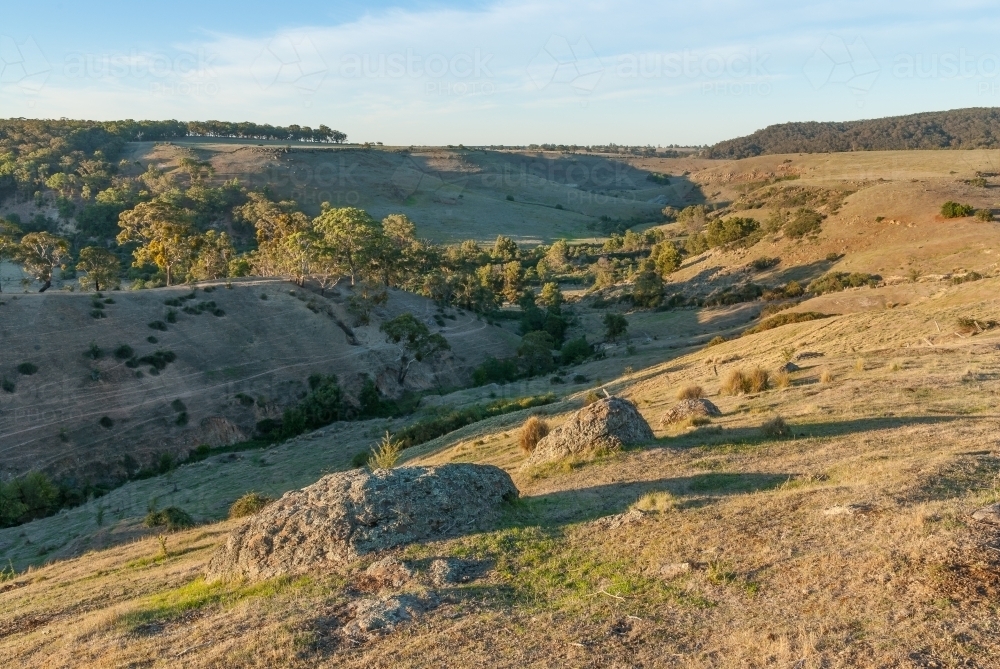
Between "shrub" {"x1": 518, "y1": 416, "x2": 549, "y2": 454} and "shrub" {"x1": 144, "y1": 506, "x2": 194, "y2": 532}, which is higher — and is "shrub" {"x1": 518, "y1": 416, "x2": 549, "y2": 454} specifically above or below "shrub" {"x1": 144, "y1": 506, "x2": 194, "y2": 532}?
above

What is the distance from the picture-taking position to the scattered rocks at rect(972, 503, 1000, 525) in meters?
8.30

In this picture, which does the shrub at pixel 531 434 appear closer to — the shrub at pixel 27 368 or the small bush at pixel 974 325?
the small bush at pixel 974 325

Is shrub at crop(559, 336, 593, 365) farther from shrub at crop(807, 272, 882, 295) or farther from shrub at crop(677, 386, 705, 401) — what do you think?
shrub at crop(677, 386, 705, 401)

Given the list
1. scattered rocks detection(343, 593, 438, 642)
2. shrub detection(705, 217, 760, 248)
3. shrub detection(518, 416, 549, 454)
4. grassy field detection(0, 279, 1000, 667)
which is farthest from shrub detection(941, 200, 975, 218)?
scattered rocks detection(343, 593, 438, 642)

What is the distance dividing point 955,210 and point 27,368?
72.3m

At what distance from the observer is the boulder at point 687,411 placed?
59.2 ft

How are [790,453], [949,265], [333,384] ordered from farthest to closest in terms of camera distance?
[949,265] < [333,384] < [790,453]

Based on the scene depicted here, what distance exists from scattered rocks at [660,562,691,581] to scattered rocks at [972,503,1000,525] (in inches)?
138

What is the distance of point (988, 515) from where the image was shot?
8.45 metres

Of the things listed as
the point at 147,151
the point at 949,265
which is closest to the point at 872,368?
the point at 949,265

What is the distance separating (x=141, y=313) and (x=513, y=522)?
149 ft

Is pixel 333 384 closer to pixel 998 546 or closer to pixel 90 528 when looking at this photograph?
pixel 90 528

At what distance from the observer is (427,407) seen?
4166cm

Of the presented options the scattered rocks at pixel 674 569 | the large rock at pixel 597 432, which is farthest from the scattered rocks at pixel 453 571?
the large rock at pixel 597 432
